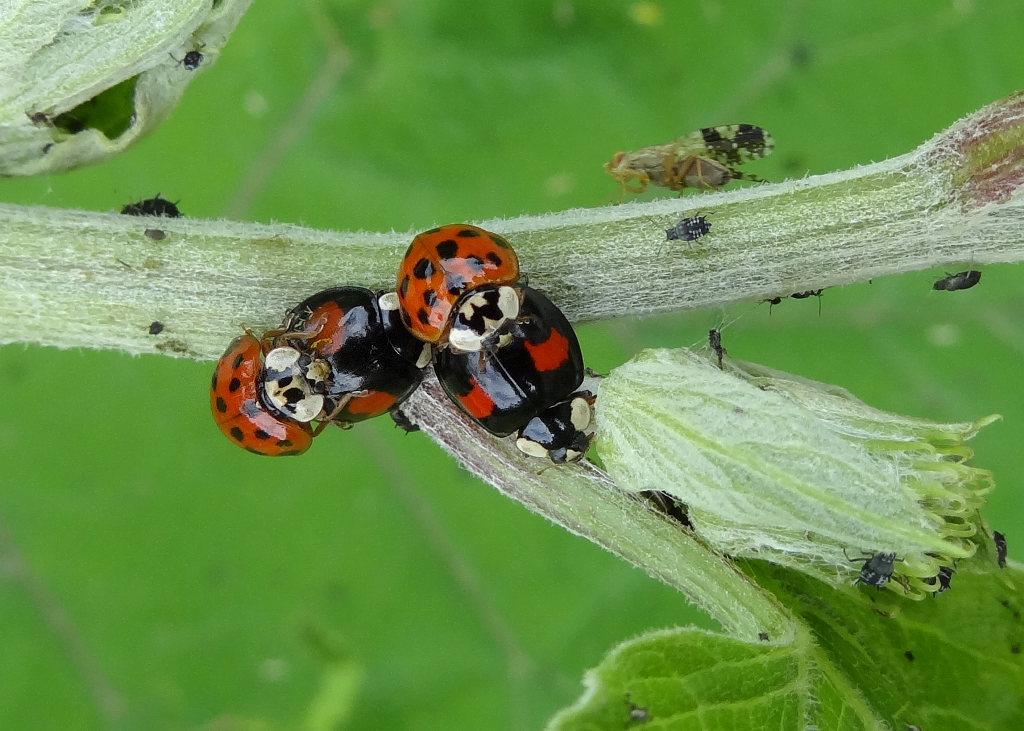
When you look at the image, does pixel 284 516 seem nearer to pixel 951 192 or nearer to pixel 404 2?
pixel 404 2

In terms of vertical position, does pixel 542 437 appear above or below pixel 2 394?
below

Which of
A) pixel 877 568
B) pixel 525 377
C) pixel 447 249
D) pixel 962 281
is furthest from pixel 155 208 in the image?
pixel 962 281

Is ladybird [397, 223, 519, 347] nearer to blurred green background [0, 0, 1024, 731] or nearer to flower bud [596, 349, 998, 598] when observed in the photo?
flower bud [596, 349, 998, 598]

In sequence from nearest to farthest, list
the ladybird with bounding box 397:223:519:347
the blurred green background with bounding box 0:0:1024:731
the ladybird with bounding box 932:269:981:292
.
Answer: the ladybird with bounding box 397:223:519:347, the ladybird with bounding box 932:269:981:292, the blurred green background with bounding box 0:0:1024:731

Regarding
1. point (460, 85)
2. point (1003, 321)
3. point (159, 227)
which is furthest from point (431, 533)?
point (1003, 321)

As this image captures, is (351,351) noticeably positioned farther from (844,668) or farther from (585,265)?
(844,668)

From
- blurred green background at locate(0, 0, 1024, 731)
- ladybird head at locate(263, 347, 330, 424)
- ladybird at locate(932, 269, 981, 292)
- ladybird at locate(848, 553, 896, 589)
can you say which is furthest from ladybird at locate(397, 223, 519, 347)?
blurred green background at locate(0, 0, 1024, 731)
